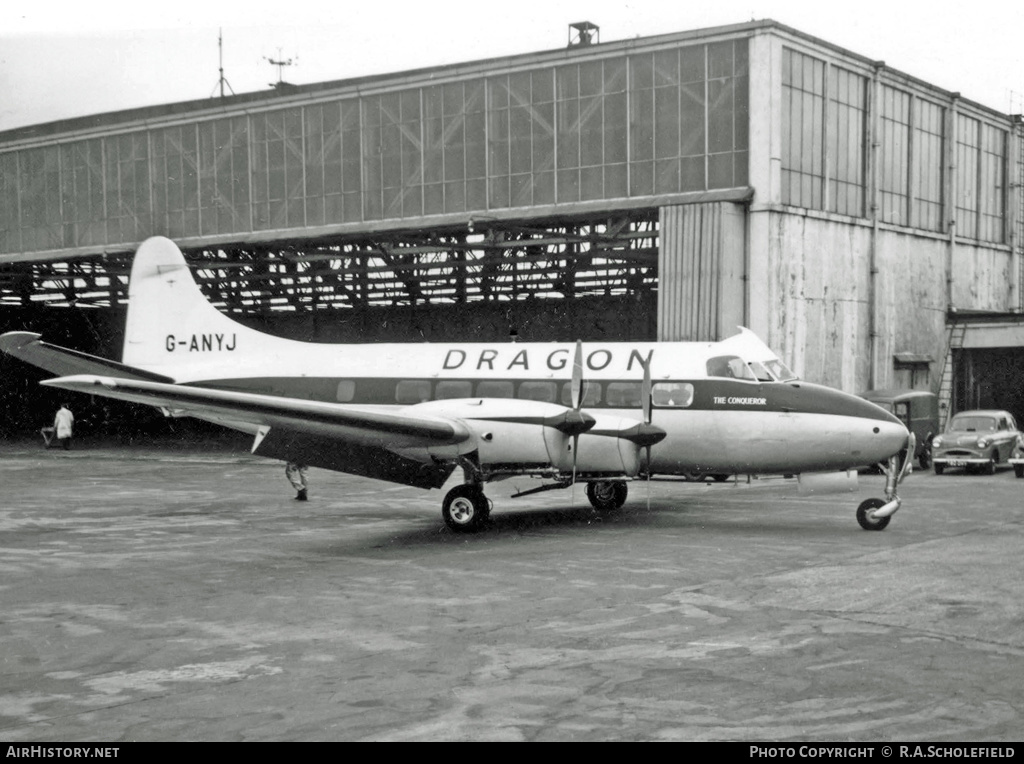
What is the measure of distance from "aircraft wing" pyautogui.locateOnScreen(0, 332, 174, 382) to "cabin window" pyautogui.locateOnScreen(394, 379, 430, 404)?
17.8 feet

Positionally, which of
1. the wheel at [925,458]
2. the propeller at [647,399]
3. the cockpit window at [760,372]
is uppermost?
the cockpit window at [760,372]

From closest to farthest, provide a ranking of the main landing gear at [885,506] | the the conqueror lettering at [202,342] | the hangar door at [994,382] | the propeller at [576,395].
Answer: the propeller at [576,395], the main landing gear at [885,506], the the conqueror lettering at [202,342], the hangar door at [994,382]

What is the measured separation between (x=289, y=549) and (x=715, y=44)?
883 inches

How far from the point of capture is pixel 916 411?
33.3m

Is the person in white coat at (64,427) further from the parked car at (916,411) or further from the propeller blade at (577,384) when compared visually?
the propeller blade at (577,384)

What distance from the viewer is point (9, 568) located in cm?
1444

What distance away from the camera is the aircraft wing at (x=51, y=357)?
55.5 feet

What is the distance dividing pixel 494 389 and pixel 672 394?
319 centimetres

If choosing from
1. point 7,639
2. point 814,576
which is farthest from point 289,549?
point 814,576

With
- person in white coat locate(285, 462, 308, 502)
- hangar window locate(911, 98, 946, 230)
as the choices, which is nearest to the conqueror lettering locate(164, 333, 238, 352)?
person in white coat locate(285, 462, 308, 502)

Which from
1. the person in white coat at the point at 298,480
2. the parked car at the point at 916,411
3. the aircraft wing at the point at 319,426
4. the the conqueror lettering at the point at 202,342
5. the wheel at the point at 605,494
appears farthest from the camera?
the parked car at the point at 916,411

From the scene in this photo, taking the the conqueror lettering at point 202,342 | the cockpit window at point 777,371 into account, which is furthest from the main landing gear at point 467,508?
the the conqueror lettering at point 202,342

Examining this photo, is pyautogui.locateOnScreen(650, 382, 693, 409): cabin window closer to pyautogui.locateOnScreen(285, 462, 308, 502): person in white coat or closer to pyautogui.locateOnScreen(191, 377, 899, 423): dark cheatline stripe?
pyautogui.locateOnScreen(191, 377, 899, 423): dark cheatline stripe

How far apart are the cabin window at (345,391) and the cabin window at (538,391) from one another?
3.35 metres
